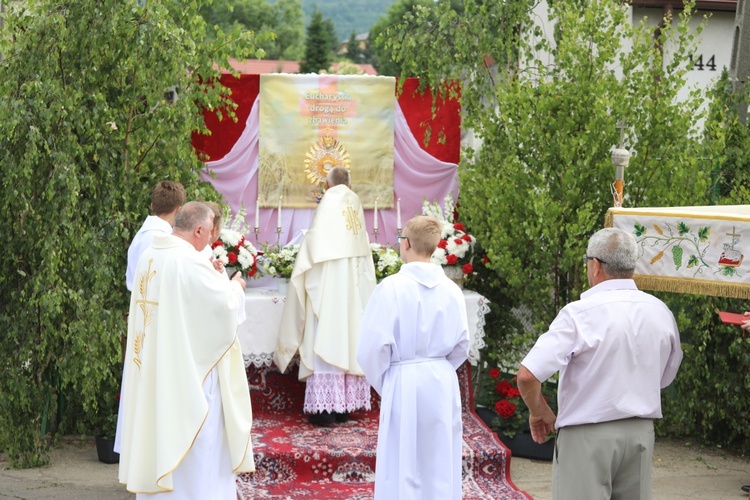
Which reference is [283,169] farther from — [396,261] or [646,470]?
[646,470]

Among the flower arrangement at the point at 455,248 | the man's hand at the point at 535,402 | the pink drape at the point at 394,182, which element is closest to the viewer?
the man's hand at the point at 535,402

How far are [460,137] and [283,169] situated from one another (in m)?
1.78

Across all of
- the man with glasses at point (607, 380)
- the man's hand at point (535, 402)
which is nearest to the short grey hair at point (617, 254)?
the man with glasses at point (607, 380)

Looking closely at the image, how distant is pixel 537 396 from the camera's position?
4453mm

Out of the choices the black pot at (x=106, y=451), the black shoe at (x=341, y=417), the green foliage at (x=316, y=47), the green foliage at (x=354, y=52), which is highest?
the green foliage at (x=354, y=52)

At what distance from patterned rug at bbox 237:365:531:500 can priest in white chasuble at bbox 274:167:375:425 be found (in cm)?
28

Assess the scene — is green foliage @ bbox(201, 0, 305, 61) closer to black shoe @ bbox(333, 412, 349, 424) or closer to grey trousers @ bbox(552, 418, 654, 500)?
black shoe @ bbox(333, 412, 349, 424)

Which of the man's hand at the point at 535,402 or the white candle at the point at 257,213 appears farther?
the white candle at the point at 257,213

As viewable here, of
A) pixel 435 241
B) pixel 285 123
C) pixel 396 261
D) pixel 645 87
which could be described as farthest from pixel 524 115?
pixel 435 241

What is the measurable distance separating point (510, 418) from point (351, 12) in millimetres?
161078

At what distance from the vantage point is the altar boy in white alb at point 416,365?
5.52 meters

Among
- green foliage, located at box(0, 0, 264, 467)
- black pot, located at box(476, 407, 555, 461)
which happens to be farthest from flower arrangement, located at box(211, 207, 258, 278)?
black pot, located at box(476, 407, 555, 461)

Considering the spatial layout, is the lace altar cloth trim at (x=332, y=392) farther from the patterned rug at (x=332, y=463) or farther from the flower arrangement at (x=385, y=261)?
the flower arrangement at (x=385, y=261)

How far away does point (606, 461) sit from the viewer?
4.43 m
